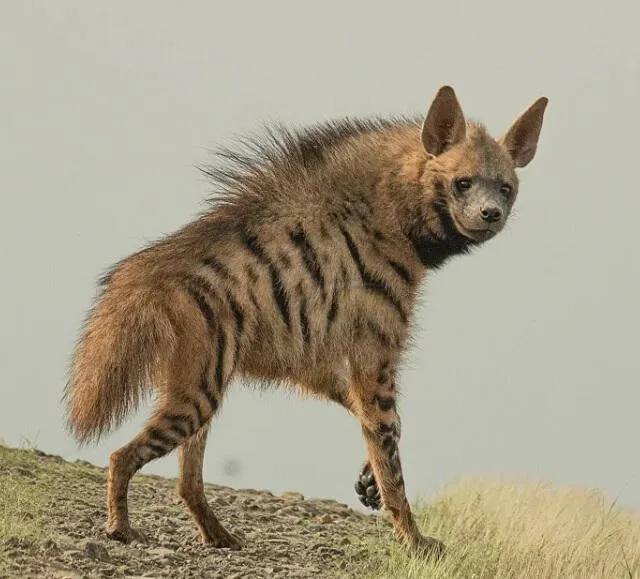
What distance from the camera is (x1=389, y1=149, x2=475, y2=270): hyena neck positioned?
6.44 meters

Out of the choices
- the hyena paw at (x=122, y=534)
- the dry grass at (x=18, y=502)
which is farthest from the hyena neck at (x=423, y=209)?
the dry grass at (x=18, y=502)

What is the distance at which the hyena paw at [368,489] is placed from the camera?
6.75 m

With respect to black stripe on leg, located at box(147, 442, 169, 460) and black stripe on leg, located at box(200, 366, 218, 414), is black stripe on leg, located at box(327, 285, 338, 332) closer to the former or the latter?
black stripe on leg, located at box(200, 366, 218, 414)

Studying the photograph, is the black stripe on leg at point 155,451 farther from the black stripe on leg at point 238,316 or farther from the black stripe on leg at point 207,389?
the black stripe on leg at point 238,316

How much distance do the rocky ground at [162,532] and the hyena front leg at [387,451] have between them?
26 centimetres

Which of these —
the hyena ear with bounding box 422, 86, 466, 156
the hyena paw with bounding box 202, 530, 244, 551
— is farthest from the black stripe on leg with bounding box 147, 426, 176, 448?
the hyena ear with bounding box 422, 86, 466, 156

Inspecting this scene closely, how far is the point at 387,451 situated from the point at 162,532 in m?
1.11

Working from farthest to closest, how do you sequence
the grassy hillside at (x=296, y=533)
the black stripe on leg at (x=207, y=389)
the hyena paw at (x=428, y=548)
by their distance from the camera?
the hyena paw at (x=428, y=548), the black stripe on leg at (x=207, y=389), the grassy hillside at (x=296, y=533)

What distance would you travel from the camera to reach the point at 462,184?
6.41 meters

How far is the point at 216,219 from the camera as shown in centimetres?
622

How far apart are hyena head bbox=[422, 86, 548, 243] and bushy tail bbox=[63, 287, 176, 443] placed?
1.48 meters

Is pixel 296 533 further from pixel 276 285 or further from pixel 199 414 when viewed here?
pixel 276 285

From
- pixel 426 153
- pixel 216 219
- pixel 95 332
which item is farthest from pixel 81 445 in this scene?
pixel 426 153

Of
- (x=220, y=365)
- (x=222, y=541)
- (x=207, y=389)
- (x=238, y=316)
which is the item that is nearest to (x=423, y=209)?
(x=238, y=316)
